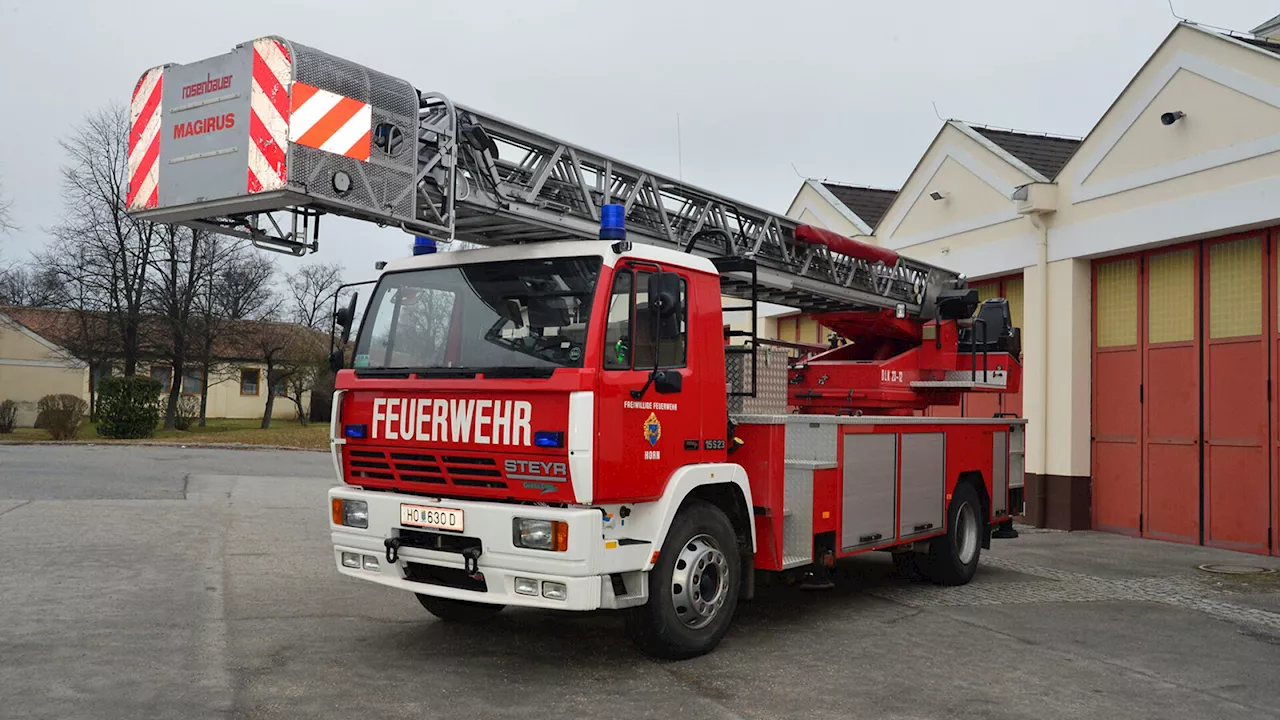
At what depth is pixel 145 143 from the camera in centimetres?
600

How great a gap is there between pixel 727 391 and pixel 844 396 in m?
3.06

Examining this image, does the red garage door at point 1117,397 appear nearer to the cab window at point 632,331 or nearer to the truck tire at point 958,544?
the truck tire at point 958,544

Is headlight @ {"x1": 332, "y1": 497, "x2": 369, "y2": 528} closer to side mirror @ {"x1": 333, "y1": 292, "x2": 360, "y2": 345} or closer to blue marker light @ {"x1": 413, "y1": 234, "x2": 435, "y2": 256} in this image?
side mirror @ {"x1": 333, "y1": 292, "x2": 360, "y2": 345}

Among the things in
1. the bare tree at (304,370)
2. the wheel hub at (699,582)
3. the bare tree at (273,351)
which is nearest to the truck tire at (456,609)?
the wheel hub at (699,582)

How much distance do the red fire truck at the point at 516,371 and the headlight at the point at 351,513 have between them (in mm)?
20

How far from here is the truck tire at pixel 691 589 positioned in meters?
6.02

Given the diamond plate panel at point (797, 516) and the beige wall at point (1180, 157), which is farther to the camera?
the beige wall at point (1180, 157)

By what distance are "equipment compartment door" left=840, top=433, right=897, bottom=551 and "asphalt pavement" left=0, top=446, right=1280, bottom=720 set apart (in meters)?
0.66

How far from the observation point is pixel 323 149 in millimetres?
5484

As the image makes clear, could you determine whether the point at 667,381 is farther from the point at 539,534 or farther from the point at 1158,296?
the point at 1158,296

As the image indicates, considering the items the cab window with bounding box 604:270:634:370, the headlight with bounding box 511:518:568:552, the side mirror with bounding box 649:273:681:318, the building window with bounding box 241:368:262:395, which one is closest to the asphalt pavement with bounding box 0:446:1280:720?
the headlight with bounding box 511:518:568:552

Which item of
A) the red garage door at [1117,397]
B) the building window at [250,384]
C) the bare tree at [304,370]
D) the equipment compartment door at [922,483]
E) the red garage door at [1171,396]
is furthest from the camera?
the building window at [250,384]

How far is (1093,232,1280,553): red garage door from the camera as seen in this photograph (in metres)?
11.8

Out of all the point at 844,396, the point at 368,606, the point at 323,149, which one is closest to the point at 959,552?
the point at 844,396
